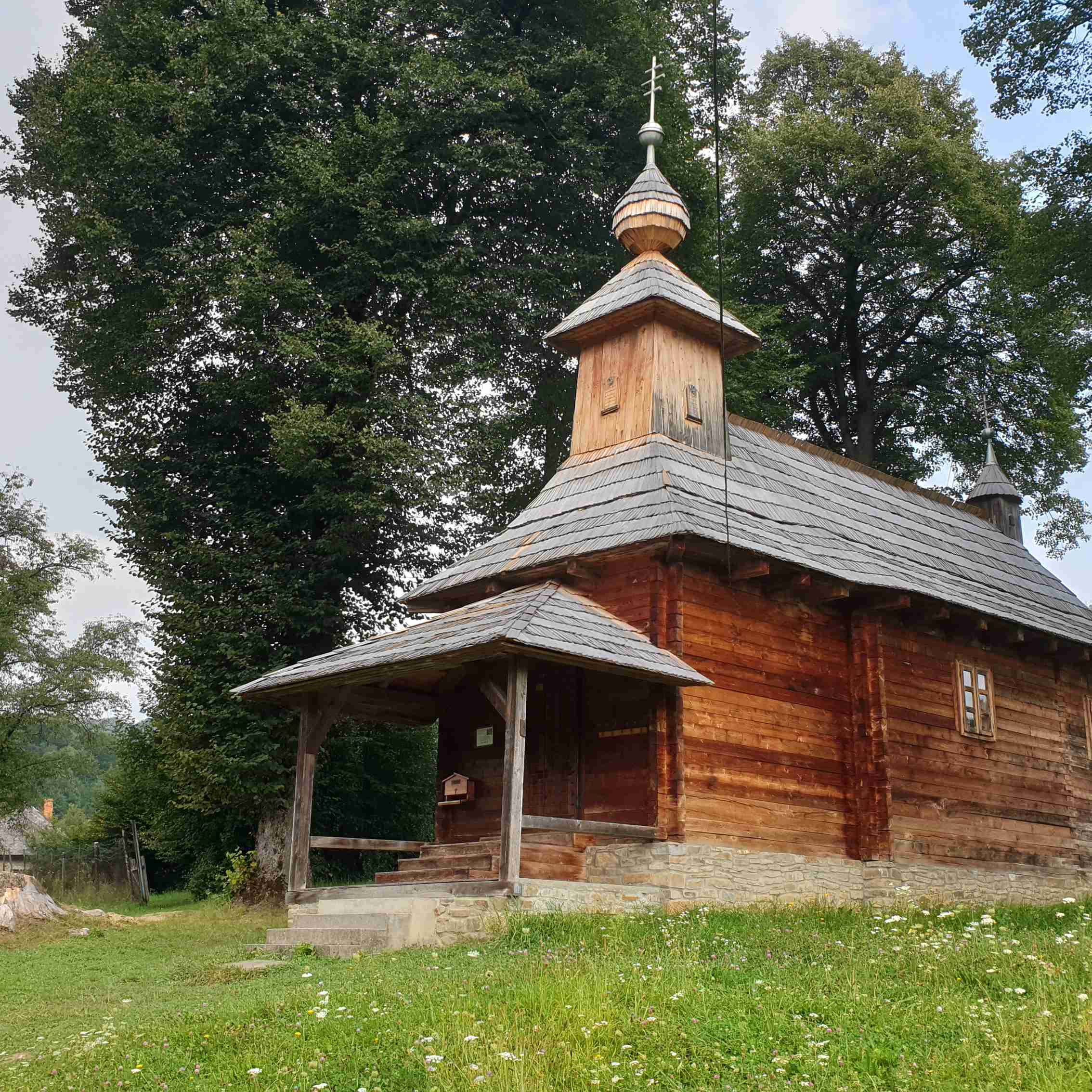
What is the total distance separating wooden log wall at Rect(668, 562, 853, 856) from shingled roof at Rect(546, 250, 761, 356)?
4407 mm

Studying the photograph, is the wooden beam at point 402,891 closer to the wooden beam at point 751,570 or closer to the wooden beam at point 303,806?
the wooden beam at point 303,806

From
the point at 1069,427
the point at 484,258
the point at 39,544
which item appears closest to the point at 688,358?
the point at 484,258

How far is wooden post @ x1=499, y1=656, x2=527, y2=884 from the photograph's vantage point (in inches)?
436

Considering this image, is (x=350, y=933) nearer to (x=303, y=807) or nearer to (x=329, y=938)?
(x=329, y=938)

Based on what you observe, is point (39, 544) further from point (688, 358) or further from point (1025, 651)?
point (1025, 651)

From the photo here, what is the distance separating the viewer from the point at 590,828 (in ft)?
39.1

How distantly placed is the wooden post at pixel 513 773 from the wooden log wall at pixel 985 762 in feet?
18.4

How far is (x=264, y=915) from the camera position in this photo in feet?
61.1

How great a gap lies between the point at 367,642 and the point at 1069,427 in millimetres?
21733

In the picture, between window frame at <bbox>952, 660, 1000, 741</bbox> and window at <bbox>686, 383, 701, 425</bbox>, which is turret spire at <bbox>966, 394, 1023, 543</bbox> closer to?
window frame at <bbox>952, 660, 1000, 741</bbox>

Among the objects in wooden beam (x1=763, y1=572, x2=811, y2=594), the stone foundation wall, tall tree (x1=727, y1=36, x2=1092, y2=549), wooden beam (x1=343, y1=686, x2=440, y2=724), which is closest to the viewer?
the stone foundation wall

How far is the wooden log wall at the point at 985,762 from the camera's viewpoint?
15.1 metres

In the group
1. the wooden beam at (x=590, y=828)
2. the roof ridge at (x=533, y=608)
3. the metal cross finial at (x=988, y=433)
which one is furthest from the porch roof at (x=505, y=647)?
the metal cross finial at (x=988, y=433)

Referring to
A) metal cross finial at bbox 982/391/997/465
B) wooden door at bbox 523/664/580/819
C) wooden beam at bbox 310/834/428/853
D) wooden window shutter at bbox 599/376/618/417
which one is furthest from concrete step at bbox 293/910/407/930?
metal cross finial at bbox 982/391/997/465
